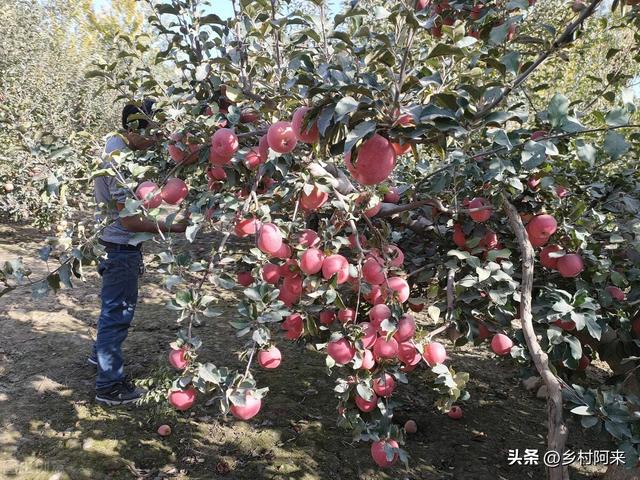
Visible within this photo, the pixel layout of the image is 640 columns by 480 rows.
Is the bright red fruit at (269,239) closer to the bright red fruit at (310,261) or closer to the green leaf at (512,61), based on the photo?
the bright red fruit at (310,261)

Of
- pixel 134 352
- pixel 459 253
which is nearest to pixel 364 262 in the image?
pixel 459 253

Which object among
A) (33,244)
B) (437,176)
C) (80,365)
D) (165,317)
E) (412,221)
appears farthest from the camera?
(33,244)

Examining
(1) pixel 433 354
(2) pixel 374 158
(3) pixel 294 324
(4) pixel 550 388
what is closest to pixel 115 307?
(3) pixel 294 324

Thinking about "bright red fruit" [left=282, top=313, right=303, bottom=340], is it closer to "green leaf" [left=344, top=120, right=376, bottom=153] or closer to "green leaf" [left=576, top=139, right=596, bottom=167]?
"green leaf" [left=344, top=120, right=376, bottom=153]

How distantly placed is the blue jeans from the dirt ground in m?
0.23

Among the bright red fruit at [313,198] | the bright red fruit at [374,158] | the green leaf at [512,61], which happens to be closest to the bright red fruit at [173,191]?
the bright red fruit at [313,198]

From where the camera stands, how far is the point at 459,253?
1.85 m

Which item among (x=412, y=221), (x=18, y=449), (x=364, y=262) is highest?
(x=412, y=221)

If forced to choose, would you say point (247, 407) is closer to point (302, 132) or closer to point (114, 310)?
point (302, 132)

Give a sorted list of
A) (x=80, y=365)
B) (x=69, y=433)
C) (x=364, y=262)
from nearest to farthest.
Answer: (x=364, y=262) → (x=69, y=433) → (x=80, y=365)

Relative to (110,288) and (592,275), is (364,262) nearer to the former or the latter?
(592,275)

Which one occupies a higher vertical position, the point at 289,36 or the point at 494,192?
the point at 289,36

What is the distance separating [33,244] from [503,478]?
20.3ft

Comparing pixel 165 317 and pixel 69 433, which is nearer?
pixel 69 433
